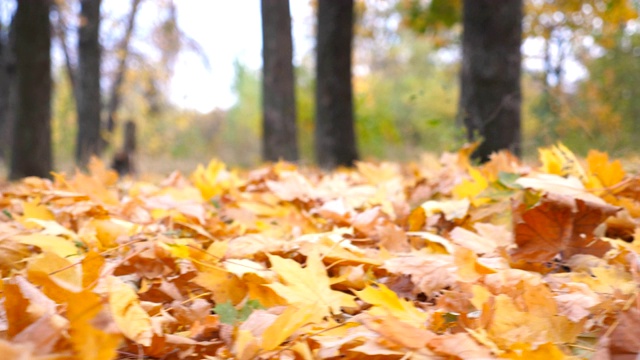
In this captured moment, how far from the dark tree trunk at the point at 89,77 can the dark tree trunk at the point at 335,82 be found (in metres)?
5.29

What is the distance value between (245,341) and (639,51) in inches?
737

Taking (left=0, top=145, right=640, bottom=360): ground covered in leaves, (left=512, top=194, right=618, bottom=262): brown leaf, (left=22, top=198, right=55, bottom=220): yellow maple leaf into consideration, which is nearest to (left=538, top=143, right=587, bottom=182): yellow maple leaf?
(left=0, top=145, right=640, bottom=360): ground covered in leaves

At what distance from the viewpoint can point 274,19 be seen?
6695 mm

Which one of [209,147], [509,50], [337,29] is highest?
[337,29]

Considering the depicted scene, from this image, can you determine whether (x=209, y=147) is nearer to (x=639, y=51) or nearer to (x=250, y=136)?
(x=250, y=136)

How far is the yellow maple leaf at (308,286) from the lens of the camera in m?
1.09

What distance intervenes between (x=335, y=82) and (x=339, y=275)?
579cm

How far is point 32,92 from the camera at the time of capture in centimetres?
638

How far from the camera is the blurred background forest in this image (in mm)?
8321

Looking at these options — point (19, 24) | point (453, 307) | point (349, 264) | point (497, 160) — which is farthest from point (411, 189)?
point (19, 24)

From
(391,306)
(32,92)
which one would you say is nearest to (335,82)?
(32,92)

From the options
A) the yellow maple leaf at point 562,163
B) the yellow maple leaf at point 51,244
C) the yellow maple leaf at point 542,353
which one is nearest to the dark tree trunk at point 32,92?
the yellow maple leaf at point 51,244

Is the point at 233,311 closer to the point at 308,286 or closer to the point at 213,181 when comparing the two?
the point at 308,286

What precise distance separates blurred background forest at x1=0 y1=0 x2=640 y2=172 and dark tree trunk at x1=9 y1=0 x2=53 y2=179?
1.39 m
